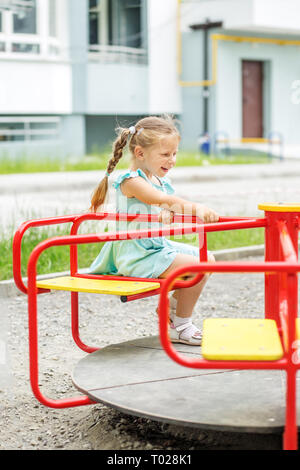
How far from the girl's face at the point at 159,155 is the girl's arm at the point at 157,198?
9 cm

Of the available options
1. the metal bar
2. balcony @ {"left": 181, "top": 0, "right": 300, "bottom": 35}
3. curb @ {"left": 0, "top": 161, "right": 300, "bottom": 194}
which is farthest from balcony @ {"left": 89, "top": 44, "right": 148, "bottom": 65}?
the metal bar

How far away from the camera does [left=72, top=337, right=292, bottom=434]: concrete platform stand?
307cm

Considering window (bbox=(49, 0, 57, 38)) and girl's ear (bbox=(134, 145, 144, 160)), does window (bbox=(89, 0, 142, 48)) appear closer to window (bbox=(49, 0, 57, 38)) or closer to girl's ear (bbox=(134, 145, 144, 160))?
window (bbox=(49, 0, 57, 38))

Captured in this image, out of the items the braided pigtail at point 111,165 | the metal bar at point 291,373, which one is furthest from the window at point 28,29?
the metal bar at point 291,373

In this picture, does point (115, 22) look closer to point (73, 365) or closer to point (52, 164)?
point (52, 164)

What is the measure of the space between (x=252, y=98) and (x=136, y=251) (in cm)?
2352

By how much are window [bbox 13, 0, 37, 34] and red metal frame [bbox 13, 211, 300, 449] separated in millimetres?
18066

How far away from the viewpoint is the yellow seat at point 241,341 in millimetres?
2811

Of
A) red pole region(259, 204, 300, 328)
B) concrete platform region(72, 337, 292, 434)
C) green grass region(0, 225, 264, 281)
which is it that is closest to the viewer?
concrete platform region(72, 337, 292, 434)

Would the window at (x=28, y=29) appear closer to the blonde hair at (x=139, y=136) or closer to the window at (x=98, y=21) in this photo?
the window at (x=98, y=21)

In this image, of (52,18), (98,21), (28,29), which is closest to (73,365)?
(28,29)

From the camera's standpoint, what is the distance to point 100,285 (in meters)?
3.78
